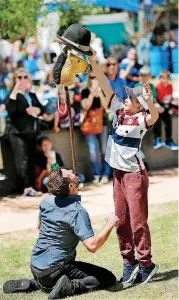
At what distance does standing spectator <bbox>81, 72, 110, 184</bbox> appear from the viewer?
33.6 ft

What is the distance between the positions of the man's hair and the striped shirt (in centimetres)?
62

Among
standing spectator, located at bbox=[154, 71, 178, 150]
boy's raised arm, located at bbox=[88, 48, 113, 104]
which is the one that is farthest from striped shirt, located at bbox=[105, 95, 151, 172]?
standing spectator, located at bbox=[154, 71, 178, 150]

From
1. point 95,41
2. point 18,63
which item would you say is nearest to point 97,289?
point 18,63

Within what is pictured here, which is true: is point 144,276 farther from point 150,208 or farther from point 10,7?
point 10,7

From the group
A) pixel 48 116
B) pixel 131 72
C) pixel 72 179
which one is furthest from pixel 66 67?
pixel 131 72

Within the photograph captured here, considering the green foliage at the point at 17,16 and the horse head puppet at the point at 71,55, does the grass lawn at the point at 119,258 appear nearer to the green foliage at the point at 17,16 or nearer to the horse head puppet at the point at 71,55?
the horse head puppet at the point at 71,55

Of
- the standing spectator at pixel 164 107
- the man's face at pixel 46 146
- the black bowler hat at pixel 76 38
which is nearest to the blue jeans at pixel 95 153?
the man's face at pixel 46 146

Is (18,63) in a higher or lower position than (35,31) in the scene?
lower

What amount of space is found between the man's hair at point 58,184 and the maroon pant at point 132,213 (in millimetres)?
627

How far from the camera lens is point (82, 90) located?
33.8 feet

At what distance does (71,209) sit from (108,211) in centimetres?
327

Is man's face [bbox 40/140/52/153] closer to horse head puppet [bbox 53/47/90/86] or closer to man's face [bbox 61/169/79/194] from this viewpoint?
horse head puppet [bbox 53/47/90/86]

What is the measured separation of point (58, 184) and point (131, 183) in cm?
71

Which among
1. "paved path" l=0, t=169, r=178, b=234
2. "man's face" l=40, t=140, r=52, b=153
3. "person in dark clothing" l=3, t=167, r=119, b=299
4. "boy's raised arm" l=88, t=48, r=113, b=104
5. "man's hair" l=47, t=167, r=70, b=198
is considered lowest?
"paved path" l=0, t=169, r=178, b=234
